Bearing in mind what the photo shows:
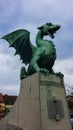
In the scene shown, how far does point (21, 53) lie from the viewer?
1070cm

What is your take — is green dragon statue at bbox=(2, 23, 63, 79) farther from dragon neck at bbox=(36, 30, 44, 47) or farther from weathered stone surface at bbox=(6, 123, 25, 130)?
weathered stone surface at bbox=(6, 123, 25, 130)

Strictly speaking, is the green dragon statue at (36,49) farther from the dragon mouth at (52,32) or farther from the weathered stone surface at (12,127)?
the weathered stone surface at (12,127)

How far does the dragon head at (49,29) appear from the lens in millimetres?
10109

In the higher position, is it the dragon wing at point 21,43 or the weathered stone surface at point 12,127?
the dragon wing at point 21,43

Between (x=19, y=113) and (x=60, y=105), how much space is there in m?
1.31

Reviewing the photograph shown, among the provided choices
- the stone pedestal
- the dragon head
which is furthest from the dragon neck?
the stone pedestal

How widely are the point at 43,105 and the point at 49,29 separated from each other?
2.46m

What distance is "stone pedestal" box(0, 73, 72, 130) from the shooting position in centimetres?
873

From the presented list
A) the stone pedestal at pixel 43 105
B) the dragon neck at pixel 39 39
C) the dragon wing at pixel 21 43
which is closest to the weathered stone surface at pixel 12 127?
the stone pedestal at pixel 43 105

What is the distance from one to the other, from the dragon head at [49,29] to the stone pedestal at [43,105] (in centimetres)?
148

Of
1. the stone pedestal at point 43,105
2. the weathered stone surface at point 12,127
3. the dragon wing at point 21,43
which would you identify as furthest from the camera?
the dragon wing at point 21,43

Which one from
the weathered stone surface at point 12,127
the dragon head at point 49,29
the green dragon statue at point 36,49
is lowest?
the weathered stone surface at point 12,127

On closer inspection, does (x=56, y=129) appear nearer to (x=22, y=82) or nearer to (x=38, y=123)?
(x=38, y=123)

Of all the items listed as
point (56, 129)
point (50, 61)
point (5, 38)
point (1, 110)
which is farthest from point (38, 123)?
point (1, 110)
